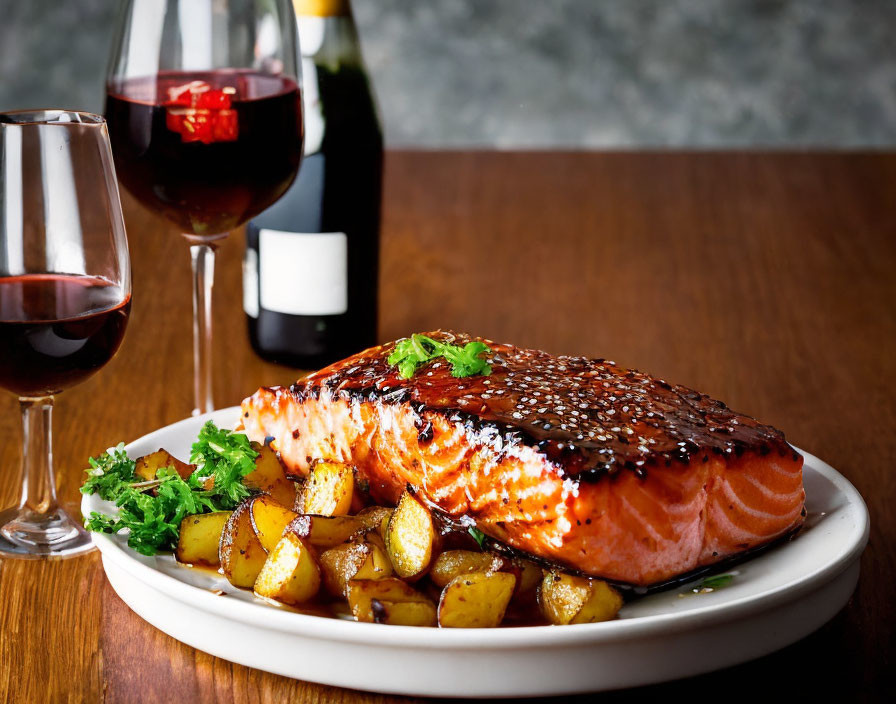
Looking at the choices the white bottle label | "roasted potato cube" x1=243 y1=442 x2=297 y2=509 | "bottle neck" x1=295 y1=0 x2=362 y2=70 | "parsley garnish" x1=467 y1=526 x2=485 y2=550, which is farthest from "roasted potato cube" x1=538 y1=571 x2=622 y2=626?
"bottle neck" x1=295 y1=0 x2=362 y2=70

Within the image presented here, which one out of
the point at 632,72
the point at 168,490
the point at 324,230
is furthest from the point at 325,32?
the point at 632,72

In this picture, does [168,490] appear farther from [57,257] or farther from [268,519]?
[57,257]

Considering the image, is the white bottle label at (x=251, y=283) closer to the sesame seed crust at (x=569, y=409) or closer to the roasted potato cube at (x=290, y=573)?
the sesame seed crust at (x=569, y=409)

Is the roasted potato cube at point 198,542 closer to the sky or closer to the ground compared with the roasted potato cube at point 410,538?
closer to the ground

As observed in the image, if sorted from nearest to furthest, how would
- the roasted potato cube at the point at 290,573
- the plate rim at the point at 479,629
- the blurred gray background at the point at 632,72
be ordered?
1. the plate rim at the point at 479,629
2. the roasted potato cube at the point at 290,573
3. the blurred gray background at the point at 632,72

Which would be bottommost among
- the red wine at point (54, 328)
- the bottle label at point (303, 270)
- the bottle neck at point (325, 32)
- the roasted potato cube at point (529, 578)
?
the roasted potato cube at point (529, 578)

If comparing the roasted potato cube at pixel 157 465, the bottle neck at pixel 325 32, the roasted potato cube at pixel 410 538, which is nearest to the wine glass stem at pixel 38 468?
the roasted potato cube at pixel 157 465
